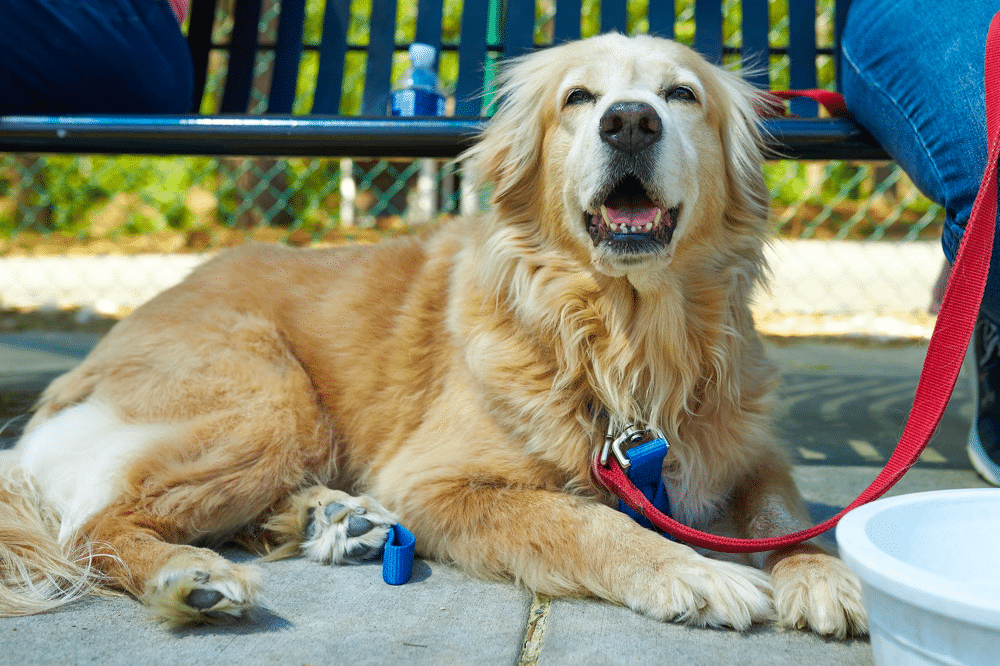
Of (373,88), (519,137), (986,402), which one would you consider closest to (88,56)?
(373,88)

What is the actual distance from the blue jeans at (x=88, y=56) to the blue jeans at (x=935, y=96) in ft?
7.45

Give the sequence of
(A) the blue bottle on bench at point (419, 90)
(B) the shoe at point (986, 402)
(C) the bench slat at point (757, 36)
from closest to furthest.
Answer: (B) the shoe at point (986, 402), (A) the blue bottle on bench at point (419, 90), (C) the bench slat at point (757, 36)

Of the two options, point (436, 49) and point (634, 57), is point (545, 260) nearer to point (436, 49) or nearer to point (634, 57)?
point (634, 57)

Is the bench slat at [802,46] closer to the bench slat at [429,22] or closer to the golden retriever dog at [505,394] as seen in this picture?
the golden retriever dog at [505,394]

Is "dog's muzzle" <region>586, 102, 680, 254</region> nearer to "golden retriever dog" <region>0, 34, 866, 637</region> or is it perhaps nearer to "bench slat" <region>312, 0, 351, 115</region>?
"golden retriever dog" <region>0, 34, 866, 637</region>

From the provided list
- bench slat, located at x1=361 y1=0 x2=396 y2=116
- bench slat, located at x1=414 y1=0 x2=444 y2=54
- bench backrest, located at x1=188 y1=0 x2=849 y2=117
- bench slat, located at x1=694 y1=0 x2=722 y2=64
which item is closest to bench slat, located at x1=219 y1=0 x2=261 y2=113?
bench backrest, located at x1=188 y1=0 x2=849 y2=117

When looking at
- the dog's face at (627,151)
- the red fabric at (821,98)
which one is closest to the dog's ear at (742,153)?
the dog's face at (627,151)

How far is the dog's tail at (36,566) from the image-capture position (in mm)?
1680

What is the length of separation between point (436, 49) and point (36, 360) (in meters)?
2.68

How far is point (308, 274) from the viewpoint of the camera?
263 cm

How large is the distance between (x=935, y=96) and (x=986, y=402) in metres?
1.15

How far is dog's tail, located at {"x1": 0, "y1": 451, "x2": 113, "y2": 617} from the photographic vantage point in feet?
5.51

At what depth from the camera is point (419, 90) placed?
288 cm

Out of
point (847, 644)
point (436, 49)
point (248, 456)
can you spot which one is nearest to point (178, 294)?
point (248, 456)
